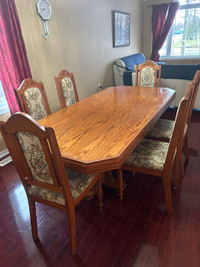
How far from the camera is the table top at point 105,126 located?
1.09 meters

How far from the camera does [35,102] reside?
193cm

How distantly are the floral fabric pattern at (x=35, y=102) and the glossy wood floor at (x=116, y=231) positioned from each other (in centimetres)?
82

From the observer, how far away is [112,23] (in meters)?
4.20

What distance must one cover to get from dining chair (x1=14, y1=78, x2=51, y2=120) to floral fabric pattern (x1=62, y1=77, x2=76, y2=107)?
0.95 ft

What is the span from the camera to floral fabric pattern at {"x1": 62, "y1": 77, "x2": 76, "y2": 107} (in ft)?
7.33

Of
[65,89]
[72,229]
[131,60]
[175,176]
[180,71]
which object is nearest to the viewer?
[72,229]

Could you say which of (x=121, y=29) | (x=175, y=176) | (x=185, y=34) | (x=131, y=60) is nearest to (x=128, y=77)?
Answer: (x=131, y=60)

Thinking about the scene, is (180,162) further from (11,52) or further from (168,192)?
(11,52)

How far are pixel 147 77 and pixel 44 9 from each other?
5.52 ft

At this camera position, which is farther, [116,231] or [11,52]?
[11,52]

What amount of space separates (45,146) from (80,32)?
3006mm

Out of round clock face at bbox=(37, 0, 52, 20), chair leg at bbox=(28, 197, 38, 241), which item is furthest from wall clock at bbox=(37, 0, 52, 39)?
chair leg at bbox=(28, 197, 38, 241)

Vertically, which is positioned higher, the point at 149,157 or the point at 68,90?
the point at 68,90

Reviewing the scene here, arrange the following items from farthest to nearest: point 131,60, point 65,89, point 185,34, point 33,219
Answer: point 185,34
point 131,60
point 65,89
point 33,219
